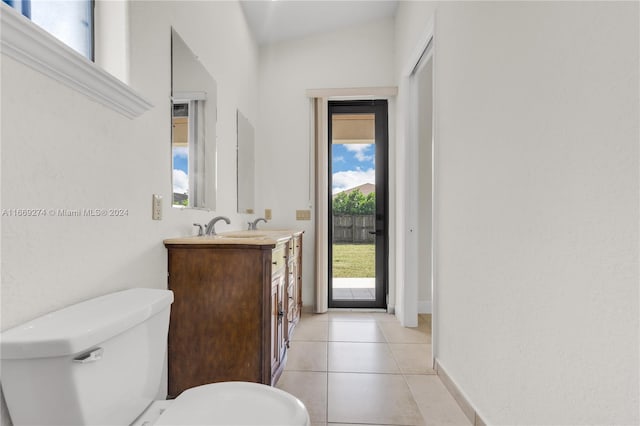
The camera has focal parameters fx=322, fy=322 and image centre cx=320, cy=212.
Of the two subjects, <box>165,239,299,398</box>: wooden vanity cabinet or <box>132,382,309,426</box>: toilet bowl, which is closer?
<box>132,382,309,426</box>: toilet bowl

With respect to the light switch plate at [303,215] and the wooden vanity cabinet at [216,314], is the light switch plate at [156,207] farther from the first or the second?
the light switch plate at [303,215]

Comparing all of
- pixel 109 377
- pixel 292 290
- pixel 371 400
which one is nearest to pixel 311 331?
pixel 292 290

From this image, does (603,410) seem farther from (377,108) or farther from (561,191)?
(377,108)

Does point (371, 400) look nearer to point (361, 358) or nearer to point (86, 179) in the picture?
point (361, 358)

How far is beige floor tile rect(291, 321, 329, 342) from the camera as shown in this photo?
2.67 metres

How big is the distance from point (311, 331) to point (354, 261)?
103 centimetres

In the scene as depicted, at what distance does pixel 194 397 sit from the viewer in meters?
1.02

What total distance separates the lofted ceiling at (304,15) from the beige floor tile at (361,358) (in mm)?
3059

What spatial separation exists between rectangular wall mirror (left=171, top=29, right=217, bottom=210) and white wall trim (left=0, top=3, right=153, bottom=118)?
477 mm

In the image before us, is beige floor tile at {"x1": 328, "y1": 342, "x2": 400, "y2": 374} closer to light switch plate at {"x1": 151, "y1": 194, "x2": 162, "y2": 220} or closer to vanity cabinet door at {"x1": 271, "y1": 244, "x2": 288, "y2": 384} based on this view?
vanity cabinet door at {"x1": 271, "y1": 244, "x2": 288, "y2": 384}

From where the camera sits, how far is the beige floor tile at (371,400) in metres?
1.62

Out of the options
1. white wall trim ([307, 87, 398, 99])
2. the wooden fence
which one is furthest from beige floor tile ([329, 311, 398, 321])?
white wall trim ([307, 87, 398, 99])

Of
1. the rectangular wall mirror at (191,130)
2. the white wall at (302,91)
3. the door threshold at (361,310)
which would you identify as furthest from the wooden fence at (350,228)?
the rectangular wall mirror at (191,130)

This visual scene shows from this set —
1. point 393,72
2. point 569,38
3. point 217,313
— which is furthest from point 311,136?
point 569,38
